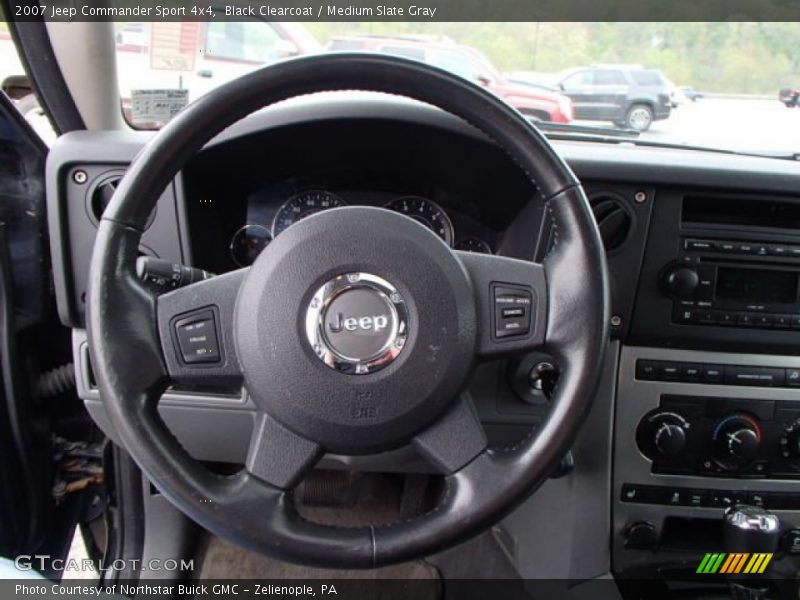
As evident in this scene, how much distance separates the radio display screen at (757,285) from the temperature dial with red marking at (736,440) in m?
0.24

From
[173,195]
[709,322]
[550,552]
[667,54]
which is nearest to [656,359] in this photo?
[709,322]

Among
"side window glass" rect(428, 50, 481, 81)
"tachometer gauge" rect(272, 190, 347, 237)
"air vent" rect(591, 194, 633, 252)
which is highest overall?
"side window glass" rect(428, 50, 481, 81)

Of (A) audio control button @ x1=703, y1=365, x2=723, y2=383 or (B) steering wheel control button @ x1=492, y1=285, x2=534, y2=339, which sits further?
(A) audio control button @ x1=703, y1=365, x2=723, y2=383

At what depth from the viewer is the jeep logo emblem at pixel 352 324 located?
37.5 inches

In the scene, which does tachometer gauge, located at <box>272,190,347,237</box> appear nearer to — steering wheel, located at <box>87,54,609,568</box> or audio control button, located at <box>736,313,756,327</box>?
steering wheel, located at <box>87,54,609,568</box>

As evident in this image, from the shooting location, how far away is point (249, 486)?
0.94 metres

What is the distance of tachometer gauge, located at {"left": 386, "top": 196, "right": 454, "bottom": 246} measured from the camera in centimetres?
143

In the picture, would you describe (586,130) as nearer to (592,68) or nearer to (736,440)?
(592,68)

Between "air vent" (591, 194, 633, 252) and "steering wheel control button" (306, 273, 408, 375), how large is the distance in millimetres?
543

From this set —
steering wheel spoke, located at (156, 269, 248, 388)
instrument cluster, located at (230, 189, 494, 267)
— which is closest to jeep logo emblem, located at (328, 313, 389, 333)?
steering wheel spoke, located at (156, 269, 248, 388)

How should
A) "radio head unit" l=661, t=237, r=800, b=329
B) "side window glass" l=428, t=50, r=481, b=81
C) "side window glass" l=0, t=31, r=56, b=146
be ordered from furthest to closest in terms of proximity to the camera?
"side window glass" l=0, t=31, r=56, b=146 < "radio head unit" l=661, t=237, r=800, b=329 < "side window glass" l=428, t=50, r=481, b=81

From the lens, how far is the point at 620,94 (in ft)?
5.46

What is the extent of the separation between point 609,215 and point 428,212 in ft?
1.11

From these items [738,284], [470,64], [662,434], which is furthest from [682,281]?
[470,64]
